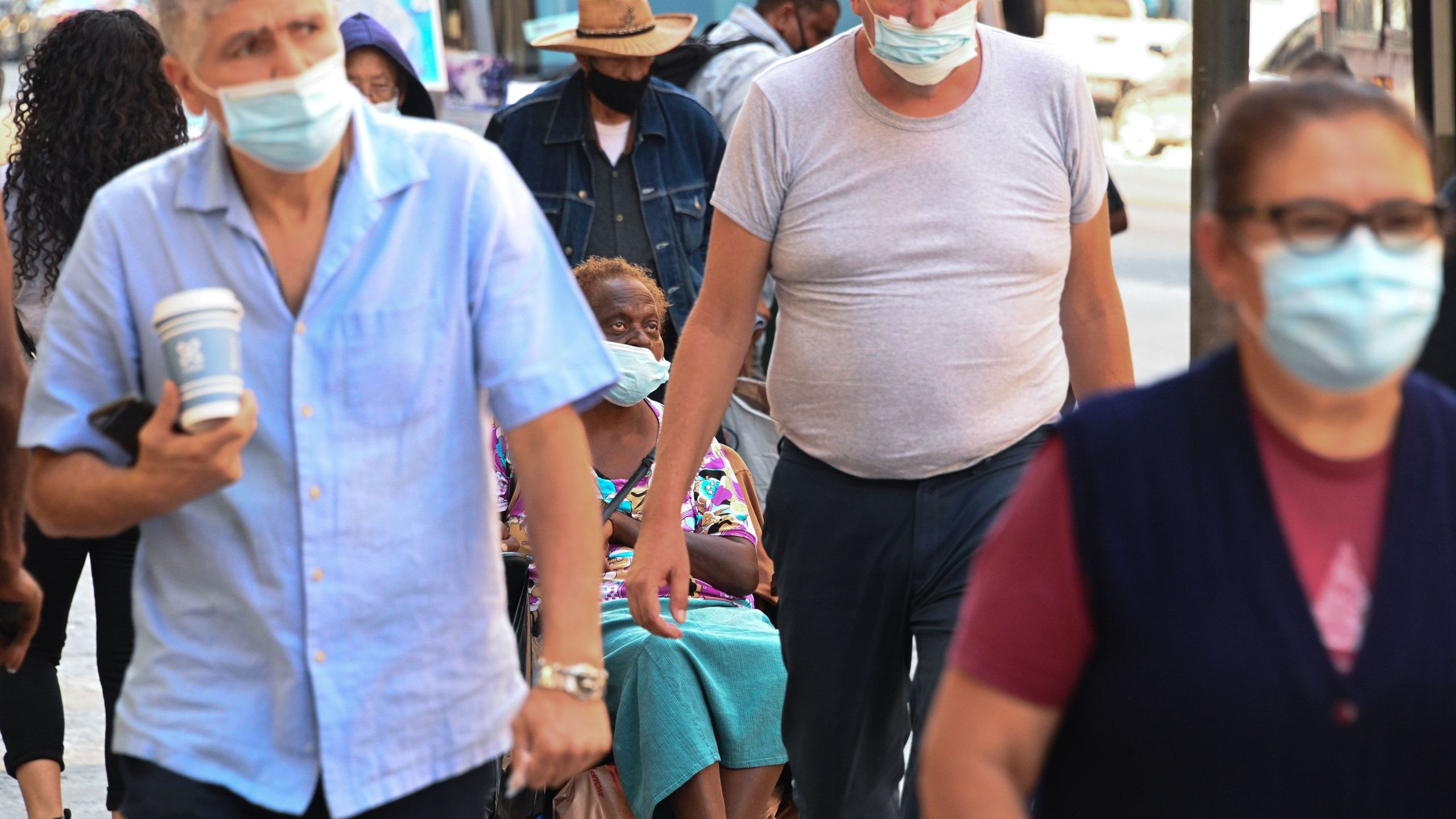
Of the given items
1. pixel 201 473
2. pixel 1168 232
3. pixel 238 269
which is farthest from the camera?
pixel 1168 232

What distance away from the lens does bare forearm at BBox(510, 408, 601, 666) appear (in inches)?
101

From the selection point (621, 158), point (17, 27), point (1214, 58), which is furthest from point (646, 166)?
point (17, 27)

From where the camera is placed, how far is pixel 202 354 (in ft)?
7.73

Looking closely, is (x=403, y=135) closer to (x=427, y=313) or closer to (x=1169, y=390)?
(x=427, y=313)

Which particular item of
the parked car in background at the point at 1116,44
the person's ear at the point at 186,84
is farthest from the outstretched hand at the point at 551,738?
the parked car in background at the point at 1116,44

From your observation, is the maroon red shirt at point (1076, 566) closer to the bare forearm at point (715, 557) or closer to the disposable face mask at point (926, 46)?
the disposable face mask at point (926, 46)

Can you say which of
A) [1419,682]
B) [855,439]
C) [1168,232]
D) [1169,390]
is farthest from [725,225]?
[1168,232]

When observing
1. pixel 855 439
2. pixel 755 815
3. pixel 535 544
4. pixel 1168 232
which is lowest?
pixel 1168 232

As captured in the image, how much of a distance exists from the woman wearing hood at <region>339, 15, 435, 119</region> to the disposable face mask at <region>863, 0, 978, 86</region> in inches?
136

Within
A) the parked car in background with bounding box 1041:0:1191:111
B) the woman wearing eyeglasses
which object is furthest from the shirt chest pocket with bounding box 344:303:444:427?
the parked car in background with bounding box 1041:0:1191:111

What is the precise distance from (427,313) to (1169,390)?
1014mm

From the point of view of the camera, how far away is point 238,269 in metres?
2.53

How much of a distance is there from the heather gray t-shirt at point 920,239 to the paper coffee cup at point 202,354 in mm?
1449

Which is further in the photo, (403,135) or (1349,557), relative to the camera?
(403,135)
